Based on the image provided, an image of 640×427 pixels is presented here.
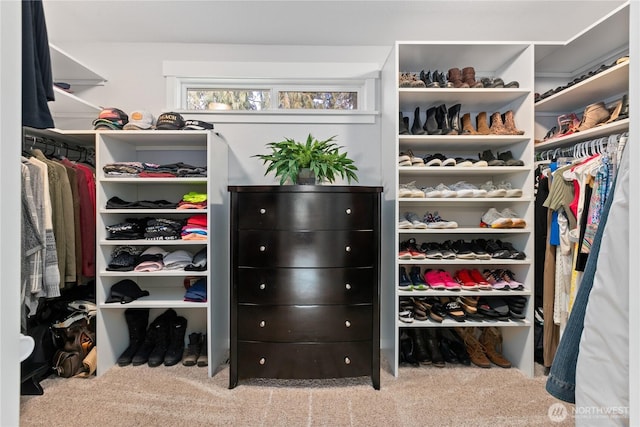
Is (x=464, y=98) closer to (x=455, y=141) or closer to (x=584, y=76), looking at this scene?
(x=455, y=141)

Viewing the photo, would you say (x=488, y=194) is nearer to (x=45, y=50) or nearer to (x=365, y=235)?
(x=365, y=235)

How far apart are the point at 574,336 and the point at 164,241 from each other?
219 centimetres

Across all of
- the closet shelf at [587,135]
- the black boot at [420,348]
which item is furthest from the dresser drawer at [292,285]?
the closet shelf at [587,135]

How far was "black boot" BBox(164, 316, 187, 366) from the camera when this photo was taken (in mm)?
2445

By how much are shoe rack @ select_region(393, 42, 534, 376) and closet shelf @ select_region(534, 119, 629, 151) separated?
17 cm

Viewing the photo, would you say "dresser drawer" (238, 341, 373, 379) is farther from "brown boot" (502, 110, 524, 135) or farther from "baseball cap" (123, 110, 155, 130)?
"brown boot" (502, 110, 524, 135)

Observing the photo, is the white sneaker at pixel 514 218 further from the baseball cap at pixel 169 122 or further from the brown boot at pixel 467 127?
the baseball cap at pixel 169 122

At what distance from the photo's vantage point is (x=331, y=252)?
2.09 metres

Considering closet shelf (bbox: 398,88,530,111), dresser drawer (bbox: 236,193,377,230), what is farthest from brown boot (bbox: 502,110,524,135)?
dresser drawer (bbox: 236,193,377,230)

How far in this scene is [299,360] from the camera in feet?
6.83

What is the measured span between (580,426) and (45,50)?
189 centimetres

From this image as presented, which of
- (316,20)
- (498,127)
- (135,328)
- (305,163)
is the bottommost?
(135,328)

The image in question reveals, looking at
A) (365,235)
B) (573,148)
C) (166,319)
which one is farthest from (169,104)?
(573,148)
